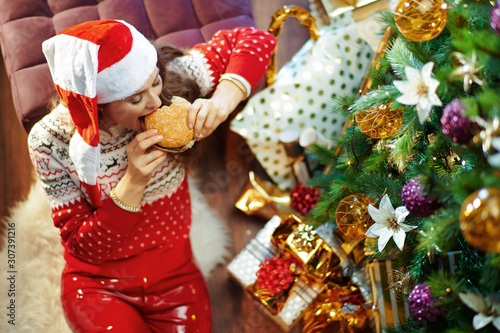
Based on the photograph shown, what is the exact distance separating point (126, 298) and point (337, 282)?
0.64m

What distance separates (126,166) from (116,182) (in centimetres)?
5

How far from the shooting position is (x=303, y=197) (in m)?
1.50

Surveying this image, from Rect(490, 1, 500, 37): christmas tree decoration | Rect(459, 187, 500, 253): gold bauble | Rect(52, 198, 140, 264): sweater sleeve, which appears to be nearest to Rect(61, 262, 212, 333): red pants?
Rect(52, 198, 140, 264): sweater sleeve

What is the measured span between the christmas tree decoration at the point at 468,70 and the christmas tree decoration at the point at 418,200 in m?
0.17

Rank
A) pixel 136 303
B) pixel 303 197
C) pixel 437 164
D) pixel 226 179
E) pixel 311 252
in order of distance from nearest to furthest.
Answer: pixel 437 164 → pixel 136 303 → pixel 311 252 → pixel 303 197 → pixel 226 179

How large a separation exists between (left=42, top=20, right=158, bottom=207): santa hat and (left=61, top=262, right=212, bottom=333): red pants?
51cm

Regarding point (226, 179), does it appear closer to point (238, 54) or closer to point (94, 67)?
point (238, 54)

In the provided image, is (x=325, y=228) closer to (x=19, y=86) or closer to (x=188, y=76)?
(x=188, y=76)

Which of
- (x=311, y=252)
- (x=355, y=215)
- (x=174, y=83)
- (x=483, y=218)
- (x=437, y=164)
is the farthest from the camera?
(x=311, y=252)

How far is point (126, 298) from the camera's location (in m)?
1.25

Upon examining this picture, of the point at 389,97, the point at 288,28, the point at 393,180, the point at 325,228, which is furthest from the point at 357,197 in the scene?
the point at 288,28

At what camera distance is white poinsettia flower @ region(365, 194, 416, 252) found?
87 centimetres

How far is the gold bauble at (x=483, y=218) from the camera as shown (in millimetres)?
587

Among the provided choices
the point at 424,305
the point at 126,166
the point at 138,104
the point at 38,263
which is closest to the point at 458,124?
the point at 424,305
